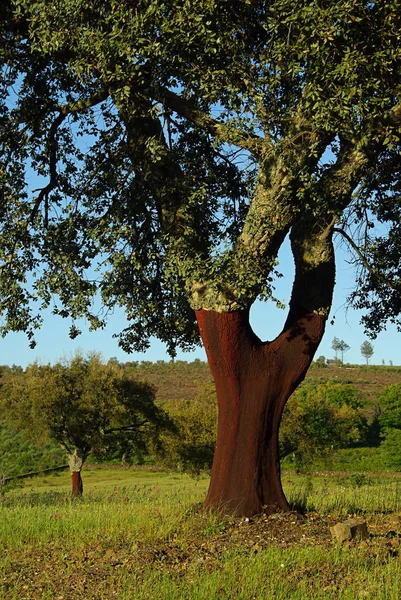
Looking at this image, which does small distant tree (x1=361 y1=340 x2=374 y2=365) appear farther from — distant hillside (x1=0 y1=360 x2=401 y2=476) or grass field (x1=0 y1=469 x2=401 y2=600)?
grass field (x1=0 y1=469 x2=401 y2=600)

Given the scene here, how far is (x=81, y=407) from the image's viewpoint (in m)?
32.1

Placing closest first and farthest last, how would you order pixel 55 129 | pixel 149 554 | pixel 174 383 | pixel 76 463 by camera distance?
pixel 149 554, pixel 55 129, pixel 76 463, pixel 174 383

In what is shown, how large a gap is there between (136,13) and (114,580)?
24.5ft

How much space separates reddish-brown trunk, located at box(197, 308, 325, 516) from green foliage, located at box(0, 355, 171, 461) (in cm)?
2170

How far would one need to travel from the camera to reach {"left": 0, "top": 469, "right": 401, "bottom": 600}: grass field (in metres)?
6.87

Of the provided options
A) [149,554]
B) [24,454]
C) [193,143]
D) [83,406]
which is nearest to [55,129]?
[193,143]

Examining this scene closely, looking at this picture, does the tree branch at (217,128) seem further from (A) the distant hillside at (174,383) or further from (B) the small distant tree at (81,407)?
(A) the distant hillside at (174,383)

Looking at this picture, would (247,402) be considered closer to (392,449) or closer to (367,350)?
(392,449)

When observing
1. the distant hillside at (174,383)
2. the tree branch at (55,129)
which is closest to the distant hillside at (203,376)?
the distant hillside at (174,383)

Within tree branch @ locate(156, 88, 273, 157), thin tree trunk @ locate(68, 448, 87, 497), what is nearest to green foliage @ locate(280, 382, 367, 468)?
thin tree trunk @ locate(68, 448, 87, 497)

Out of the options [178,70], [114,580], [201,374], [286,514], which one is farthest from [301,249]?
[201,374]

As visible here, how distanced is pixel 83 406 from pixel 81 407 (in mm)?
107

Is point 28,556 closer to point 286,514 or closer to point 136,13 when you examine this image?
point 286,514

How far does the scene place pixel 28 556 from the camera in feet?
27.7
